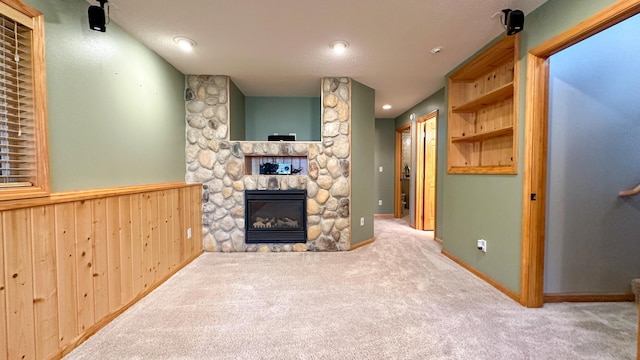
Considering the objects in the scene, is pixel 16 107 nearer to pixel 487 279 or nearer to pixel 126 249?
pixel 126 249

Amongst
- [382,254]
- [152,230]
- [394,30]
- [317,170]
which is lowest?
[382,254]

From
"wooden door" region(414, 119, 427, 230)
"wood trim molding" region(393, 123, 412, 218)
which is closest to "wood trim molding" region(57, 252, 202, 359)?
"wooden door" region(414, 119, 427, 230)

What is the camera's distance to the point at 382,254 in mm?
3320

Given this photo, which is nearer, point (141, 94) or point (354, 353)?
point (354, 353)

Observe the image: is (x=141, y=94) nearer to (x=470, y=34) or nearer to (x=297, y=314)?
(x=297, y=314)

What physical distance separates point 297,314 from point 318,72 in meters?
2.73

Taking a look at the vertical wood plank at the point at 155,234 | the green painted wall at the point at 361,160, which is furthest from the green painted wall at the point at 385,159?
the vertical wood plank at the point at 155,234

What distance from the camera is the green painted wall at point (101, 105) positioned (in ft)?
5.19

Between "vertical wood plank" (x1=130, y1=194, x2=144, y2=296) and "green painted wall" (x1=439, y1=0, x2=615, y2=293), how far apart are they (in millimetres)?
3225

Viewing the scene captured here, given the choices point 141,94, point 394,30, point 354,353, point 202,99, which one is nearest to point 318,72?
point 394,30

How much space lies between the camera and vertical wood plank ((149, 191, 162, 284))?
2.34 m

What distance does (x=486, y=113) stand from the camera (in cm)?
288

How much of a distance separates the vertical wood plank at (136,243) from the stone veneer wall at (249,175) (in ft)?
3.95

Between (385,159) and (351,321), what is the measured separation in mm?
4533
